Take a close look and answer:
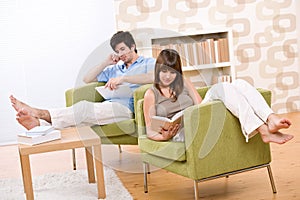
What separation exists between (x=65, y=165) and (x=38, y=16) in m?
1.86

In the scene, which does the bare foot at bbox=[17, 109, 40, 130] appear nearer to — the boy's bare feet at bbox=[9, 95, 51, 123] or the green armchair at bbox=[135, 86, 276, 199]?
the boy's bare feet at bbox=[9, 95, 51, 123]

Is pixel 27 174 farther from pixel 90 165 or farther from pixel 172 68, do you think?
pixel 172 68

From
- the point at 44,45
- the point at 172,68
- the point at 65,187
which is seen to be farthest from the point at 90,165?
the point at 44,45

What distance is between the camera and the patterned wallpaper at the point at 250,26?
5.71m

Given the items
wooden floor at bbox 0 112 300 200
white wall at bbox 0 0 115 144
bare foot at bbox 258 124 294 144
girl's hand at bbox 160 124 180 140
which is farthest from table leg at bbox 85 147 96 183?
white wall at bbox 0 0 115 144

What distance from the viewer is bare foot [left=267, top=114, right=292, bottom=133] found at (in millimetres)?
3029

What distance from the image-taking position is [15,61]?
18.6 feet

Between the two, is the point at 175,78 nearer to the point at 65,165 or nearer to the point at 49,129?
the point at 49,129

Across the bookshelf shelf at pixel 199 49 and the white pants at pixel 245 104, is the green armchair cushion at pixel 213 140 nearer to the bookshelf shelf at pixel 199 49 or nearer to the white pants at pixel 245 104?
the white pants at pixel 245 104

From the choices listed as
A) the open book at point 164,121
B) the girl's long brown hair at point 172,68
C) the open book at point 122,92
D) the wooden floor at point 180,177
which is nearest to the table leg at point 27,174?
the wooden floor at point 180,177

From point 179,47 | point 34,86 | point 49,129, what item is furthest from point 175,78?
point 34,86

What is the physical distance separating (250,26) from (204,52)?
0.63 meters

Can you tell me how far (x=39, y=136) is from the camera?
11.0 feet

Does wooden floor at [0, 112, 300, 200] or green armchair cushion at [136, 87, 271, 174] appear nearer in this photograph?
green armchair cushion at [136, 87, 271, 174]
